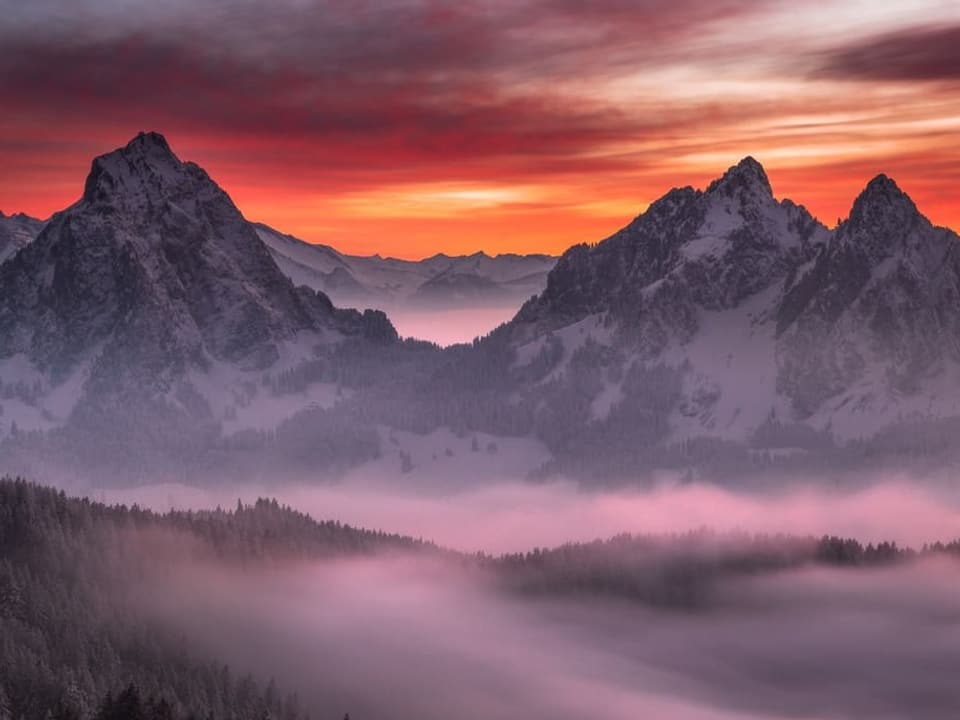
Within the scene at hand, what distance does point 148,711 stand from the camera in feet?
579

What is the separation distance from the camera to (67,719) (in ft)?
574

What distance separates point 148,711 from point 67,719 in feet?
31.6
